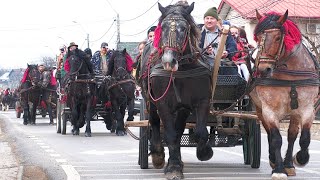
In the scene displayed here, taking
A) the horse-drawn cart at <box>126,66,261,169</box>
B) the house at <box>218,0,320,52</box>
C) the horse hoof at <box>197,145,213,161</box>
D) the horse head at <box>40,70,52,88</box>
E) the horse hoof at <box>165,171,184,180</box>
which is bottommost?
the horse hoof at <box>165,171,184,180</box>

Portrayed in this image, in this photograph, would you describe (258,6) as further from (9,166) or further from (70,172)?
(70,172)

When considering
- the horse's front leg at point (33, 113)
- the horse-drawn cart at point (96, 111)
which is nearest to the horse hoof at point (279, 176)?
the horse-drawn cart at point (96, 111)

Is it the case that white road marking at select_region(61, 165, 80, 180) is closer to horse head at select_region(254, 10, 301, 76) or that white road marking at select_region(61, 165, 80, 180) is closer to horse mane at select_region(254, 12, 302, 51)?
horse head at select_region(254, 10, 301, 76)

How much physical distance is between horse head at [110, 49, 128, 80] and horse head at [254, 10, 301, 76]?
12.4 meters

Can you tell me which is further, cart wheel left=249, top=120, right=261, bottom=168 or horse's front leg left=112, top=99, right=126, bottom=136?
horse's front leg left=112, top=99, right=126, bottom=136

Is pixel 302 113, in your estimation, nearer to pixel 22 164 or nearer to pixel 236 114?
pixel 236 114

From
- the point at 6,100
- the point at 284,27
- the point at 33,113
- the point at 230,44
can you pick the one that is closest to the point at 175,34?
the point at 284,27

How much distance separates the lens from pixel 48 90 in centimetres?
3528

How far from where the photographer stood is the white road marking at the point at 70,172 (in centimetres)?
1214

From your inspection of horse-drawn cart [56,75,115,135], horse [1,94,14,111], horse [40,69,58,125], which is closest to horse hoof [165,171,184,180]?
horse-drawn cart [56,75,115,135]

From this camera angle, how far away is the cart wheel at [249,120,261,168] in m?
13.0

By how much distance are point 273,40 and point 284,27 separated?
0.85 ft

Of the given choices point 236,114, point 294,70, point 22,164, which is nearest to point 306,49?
point 294,70

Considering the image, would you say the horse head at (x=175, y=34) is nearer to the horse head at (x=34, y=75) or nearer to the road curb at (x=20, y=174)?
the road curb at (x=20, y=174)
